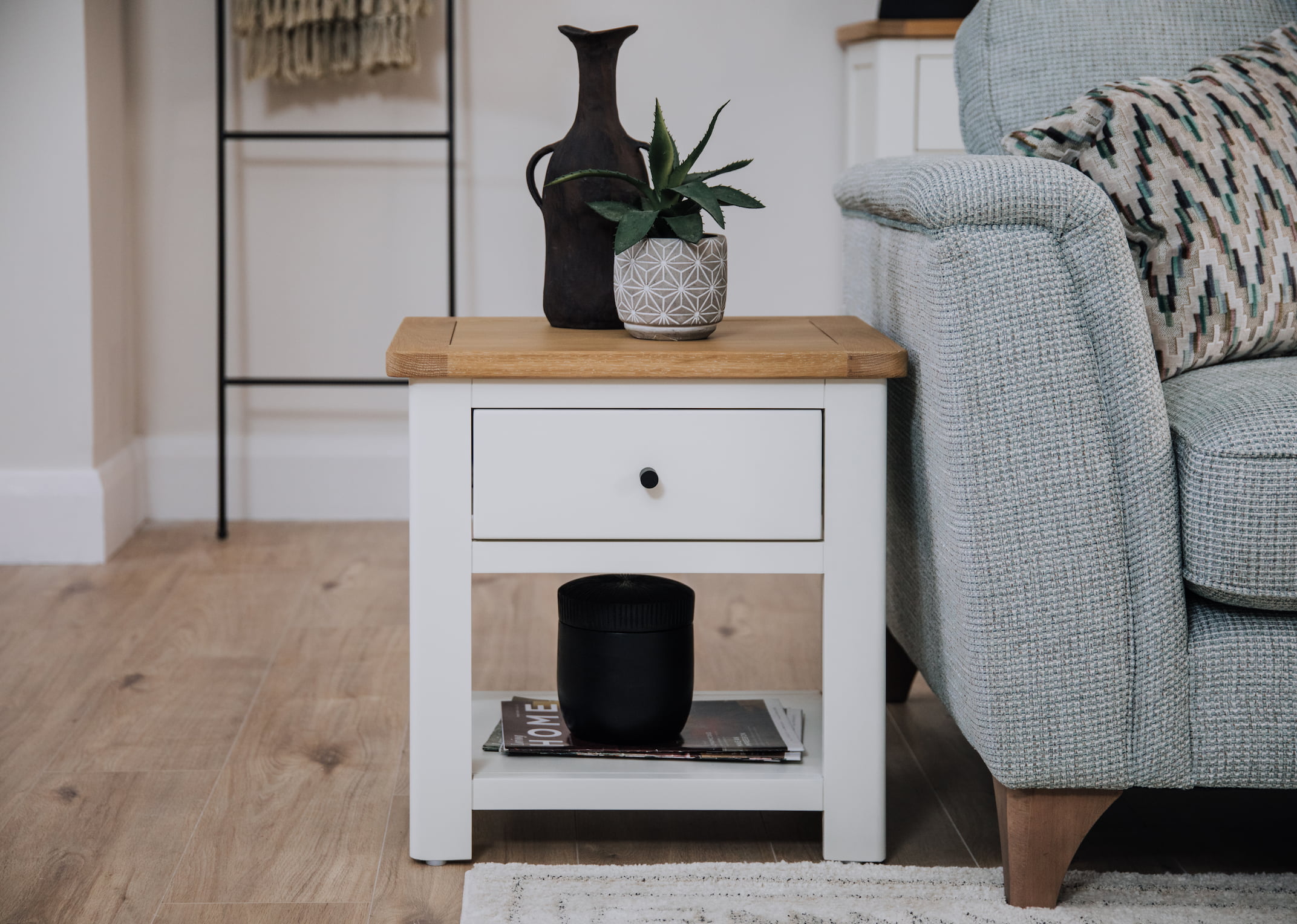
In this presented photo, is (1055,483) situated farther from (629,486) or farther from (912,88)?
(912,88)

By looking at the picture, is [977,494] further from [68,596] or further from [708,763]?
[68,596]

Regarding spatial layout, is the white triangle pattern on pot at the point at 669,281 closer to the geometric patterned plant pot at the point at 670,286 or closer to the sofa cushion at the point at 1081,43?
the geometric patterned plant pot at the point at 670,286

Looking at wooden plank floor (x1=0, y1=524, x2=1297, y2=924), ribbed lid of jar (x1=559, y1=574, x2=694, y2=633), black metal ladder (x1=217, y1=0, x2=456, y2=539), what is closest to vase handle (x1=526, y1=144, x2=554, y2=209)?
ribbed lid of jar (x1=559, y1=574, x2=694, y2=633)

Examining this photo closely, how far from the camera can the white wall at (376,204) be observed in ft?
8.19

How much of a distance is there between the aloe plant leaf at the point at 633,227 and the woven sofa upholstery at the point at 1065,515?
0.24 m

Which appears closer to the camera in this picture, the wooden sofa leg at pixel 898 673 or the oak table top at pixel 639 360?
the oak table top at pixel 639 360

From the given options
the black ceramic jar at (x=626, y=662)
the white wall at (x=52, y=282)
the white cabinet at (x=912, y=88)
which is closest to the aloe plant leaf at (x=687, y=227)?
the black ceramic jar at (x=626, y=662)

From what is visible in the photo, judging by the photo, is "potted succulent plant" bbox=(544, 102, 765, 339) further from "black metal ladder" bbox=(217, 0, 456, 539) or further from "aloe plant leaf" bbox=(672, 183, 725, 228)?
"black metal ladder" bbox=(217, 0, 456, 539)

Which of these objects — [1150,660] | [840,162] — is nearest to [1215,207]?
[1150,660]

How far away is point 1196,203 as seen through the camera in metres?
1.22

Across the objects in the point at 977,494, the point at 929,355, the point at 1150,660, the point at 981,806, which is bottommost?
the point at 981,806

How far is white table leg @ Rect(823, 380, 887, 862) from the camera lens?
44.3 inches

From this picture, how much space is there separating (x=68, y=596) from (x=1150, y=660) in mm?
1649

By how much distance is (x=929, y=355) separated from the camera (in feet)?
3.63
